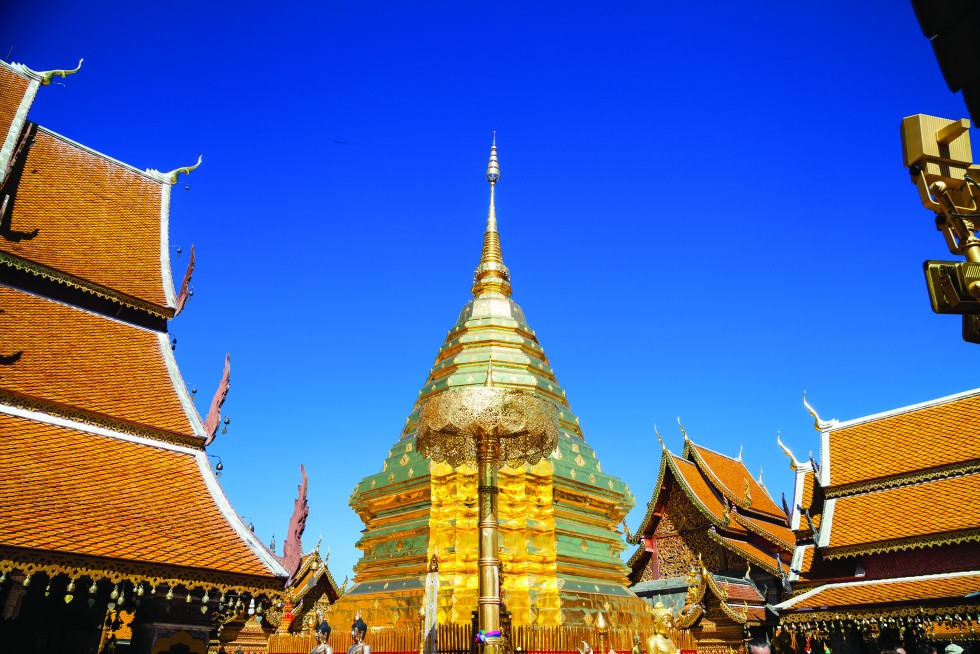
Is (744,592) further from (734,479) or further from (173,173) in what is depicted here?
(173,173)

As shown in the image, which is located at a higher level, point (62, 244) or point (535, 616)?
point (62, 244)

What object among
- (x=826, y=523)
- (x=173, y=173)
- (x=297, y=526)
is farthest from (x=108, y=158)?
(x=826, y=523)

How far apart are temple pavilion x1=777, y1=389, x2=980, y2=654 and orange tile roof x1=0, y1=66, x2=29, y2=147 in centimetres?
1534

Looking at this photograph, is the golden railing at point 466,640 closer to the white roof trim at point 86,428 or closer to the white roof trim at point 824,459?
the white roof trim at point 86,428

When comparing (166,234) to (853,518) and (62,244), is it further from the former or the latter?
(853,518)

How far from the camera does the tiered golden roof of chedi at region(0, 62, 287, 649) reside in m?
6.78

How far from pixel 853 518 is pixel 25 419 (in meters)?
14.2

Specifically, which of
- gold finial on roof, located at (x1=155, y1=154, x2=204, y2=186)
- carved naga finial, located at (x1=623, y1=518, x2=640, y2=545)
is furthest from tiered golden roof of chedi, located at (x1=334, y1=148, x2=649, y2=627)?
gold finial on roof, located at (x1=155, y1=154, x2=204, y2=186)

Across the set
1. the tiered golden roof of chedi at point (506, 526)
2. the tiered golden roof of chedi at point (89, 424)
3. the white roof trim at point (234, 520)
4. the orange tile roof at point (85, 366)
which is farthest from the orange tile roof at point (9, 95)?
the tiered golden roof of chedi at point (506, 526)

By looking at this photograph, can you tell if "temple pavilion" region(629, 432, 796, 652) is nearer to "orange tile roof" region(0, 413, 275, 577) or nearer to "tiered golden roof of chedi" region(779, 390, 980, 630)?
"tiered golden roof of chedi" region(779, 390, 980, 630)

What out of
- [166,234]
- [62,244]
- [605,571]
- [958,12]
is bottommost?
[605,571]

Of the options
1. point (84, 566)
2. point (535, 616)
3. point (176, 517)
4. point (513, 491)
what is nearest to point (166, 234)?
point (176, 517)

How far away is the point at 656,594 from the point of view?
18.2m

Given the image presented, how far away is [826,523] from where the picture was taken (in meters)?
13.1
